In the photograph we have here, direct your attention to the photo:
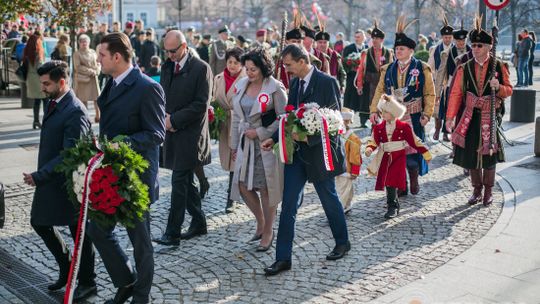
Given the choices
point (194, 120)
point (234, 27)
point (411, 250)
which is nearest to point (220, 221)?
point (194, 120)

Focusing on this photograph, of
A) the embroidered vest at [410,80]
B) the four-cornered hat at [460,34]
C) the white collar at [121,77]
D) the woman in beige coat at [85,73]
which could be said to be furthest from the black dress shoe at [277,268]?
the woman in beige coat at [85,73]

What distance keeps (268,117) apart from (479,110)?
295cm

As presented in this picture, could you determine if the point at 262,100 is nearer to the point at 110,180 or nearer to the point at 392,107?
the point at 392,107

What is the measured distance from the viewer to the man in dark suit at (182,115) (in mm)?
7270

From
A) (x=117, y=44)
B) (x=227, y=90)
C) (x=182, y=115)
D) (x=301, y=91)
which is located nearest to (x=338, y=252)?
(x=301, y=91)

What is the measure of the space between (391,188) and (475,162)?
1184mm

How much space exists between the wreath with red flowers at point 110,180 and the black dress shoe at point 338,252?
217 centimetres

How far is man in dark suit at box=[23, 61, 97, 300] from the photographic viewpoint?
5804 millimetres

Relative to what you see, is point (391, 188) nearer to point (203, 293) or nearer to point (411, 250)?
point (411, 250)

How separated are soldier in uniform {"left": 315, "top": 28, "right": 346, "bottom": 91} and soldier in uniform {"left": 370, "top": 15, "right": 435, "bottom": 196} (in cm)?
368

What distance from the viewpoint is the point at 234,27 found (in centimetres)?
7681

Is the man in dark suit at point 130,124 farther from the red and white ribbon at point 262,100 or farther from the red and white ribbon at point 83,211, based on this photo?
the red and white ribbon at point 262,100

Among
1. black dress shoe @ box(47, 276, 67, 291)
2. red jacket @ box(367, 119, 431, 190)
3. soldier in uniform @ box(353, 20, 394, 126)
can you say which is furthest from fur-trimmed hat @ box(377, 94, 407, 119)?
soldier in uniform @ box(353, 20, 394, 126)

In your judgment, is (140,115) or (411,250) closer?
(140,115)
